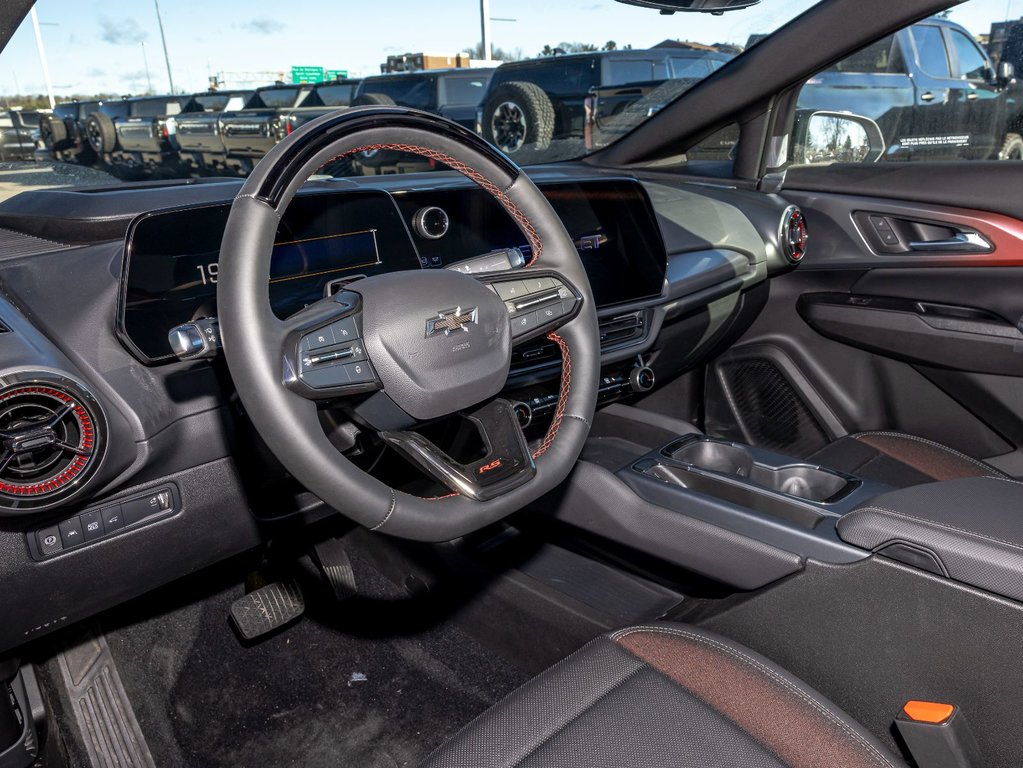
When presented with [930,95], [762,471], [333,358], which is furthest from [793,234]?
[333,358]

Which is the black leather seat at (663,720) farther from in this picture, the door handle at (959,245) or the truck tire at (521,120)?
the truck tire at (521,120)

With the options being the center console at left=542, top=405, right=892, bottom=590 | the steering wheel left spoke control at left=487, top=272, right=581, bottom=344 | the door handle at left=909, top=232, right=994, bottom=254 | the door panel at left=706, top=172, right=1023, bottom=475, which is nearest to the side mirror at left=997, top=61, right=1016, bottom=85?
the door panel at left=706, top=172, right=1023, bottom=475

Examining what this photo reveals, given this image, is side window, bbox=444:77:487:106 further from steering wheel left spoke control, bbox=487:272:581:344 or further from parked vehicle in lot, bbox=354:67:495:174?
steering wheel left spoke control, bbox=487:272:581:344

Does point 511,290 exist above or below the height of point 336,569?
above

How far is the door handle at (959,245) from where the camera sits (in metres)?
2.36

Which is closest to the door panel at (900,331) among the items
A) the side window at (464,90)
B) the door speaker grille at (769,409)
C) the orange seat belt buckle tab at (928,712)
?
the door speaker grille at (769,409)

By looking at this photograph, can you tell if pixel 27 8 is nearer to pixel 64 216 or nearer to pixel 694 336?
pixel 64 216

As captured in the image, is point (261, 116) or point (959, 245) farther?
point (959, 245)

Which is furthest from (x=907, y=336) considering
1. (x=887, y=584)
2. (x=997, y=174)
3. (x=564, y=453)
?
(x=564, y=453)

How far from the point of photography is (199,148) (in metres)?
1.95

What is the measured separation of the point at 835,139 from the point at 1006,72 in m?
0.49

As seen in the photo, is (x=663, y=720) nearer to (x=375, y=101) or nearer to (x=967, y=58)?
(x=375, y=101)

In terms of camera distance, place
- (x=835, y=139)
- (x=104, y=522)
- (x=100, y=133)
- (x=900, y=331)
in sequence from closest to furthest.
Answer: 1. (x=104, y=522)
2. (x=100, y=133)
3. (x=900, y=331)
4. (x=835, y=139)

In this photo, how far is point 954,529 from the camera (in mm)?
1410
